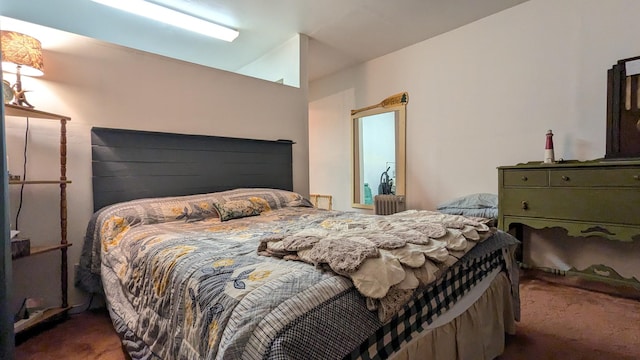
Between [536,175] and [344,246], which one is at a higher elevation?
[536,175]

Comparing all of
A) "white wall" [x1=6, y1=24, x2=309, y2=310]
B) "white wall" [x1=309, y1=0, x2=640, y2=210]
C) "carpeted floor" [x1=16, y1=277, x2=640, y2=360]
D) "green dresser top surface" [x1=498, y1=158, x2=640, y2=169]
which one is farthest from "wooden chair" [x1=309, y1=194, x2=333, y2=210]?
"carpeted floor" [x1=16, y1=277, x2=640, y2=360]

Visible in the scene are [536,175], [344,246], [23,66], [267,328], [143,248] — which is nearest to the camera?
[267,328]

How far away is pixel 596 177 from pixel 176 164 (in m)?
3.26

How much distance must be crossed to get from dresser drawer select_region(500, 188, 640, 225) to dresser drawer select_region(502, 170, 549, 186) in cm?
5

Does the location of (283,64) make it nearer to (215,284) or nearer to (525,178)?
(525,178)

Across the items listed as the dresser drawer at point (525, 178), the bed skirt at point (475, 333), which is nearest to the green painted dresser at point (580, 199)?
the dresser drawer at point (525, 178)

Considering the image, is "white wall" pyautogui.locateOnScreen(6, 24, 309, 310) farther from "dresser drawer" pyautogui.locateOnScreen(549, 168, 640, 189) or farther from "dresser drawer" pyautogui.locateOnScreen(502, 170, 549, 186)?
"dresser drawer" pyautogui.locateOnScreen(549, 168, 640, 189)

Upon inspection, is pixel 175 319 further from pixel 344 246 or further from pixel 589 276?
pixel 589 276

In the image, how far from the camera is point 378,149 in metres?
4.12

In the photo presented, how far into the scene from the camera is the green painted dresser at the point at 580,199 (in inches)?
76.8

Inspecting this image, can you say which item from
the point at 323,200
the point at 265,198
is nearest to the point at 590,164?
the point at 265,198

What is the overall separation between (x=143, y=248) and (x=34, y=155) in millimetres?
1342

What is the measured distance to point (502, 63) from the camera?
9.47ft

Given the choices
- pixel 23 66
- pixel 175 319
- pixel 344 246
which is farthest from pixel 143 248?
pixel 23 66
